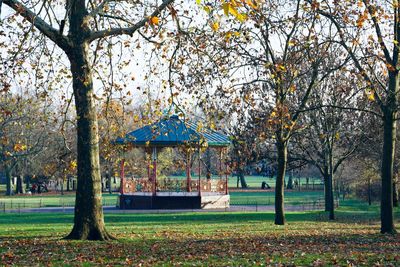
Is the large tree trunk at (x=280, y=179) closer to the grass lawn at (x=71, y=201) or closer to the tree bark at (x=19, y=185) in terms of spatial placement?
the grass lawn at (x=71, y=201)

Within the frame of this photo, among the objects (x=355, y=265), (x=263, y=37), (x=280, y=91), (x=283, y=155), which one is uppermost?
(x=263, y=37)

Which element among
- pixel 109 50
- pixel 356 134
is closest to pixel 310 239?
pixel 109 50

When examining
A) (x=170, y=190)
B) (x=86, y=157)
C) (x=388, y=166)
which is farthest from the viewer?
(x=170, y=190)

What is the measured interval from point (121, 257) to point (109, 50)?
772 centimetres

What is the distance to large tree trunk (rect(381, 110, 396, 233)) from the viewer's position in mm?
22016

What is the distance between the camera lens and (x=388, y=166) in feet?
72.7

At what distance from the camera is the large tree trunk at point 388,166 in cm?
2202

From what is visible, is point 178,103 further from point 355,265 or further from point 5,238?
point 355,265

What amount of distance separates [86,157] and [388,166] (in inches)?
406

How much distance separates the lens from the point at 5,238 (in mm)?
18906

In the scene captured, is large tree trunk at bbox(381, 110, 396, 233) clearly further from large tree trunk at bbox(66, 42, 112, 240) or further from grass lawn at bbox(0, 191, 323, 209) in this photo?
grass lawn at bbox(0, 191, 323, 209)

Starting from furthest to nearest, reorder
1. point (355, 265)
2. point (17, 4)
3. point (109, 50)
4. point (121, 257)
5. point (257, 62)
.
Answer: point (257, 62) < point (109, 50) < point (17, 4) < point (121, 257) < point (355, 265)

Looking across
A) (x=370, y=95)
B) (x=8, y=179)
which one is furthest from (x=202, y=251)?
(x=8, y=179)

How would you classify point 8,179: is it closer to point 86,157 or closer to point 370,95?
point 86,157
